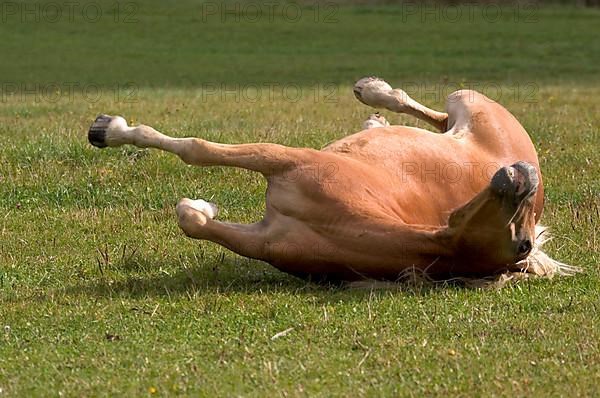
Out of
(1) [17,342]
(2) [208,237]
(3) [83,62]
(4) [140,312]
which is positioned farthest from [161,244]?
(3) [83,62]

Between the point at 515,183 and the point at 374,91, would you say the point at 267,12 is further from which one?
the point at 515,183

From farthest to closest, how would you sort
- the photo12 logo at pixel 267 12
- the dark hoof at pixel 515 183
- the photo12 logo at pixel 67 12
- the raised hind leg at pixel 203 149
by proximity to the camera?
the photo12 logo at pixel 267 12 → the photo12 logo at pixel 67 12 → the raised hind leg at pixel 203 149 → the dark hoof at pixel 515 183

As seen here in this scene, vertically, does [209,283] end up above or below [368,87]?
below

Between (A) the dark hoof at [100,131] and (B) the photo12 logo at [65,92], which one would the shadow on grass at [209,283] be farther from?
(B) the photo12 logo at [65,92]

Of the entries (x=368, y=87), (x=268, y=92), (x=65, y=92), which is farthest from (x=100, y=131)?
(x=65, y=92)

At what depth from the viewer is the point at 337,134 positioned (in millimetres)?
10398

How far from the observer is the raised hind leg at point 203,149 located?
6223mm

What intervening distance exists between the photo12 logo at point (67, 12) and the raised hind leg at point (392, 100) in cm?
1991

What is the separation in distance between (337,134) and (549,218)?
292 cm

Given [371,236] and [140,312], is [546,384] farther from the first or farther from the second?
[140,312]

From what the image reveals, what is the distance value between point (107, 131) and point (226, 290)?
4.25 feet

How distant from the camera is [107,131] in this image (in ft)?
22.4

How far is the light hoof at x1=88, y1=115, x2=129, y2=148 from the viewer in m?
6.81

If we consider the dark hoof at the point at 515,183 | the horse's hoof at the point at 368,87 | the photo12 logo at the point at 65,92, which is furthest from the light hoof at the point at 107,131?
the photo12 logo at the point at 65,92
